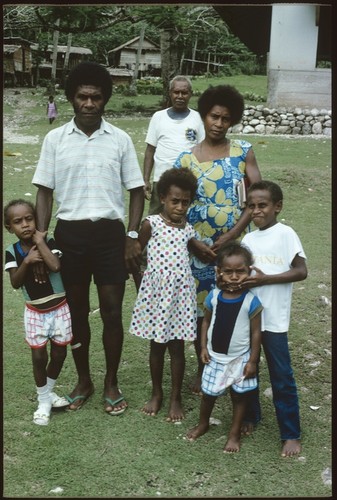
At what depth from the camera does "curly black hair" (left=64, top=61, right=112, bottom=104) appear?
9.97 ft

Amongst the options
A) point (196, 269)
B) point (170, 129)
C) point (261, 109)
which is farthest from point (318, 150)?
point (196, 269)

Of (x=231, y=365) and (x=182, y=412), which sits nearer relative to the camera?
(x=231, y=365)

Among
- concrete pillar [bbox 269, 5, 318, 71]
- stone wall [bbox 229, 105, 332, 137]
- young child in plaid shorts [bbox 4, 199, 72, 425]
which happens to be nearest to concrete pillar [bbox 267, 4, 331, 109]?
concrete pillar [bbox 269, 5, 318, 71]

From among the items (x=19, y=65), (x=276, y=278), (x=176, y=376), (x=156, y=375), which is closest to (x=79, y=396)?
(x=156, y=375)

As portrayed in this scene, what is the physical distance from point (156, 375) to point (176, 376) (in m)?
0.12

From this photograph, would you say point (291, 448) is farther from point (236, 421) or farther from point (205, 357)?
point (205, 357)

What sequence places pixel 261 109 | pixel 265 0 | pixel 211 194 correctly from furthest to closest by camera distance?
pixel 261 109, pixel 211 194, pixel 265 0

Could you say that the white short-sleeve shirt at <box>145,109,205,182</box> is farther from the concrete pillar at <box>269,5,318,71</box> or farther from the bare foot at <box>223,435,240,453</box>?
the concrete pillar at <box>269,5,318,71</box>

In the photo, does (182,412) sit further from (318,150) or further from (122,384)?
(318,150)

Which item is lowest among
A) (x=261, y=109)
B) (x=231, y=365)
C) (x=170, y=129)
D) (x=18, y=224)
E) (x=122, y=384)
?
(x=122, y=384)

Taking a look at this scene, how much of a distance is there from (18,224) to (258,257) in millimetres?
1218

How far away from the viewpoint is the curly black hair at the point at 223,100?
3.23m

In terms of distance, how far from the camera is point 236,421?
3.01m

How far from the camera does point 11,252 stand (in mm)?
3109
